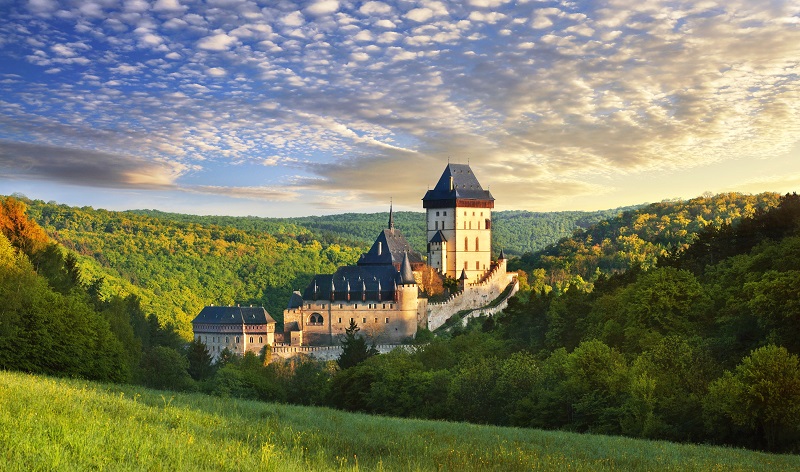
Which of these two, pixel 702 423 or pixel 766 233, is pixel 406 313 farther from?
pixel 702 423

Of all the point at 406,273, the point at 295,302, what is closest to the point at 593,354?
the point at 406,273

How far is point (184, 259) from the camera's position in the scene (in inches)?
5167

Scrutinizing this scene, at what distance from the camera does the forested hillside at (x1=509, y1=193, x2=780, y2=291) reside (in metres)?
103

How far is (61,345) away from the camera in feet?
112

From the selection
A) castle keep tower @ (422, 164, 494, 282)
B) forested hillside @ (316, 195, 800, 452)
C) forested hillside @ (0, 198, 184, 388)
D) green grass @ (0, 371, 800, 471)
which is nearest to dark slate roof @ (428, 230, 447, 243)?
castle keep tower @ (422, 164, 494, 282)

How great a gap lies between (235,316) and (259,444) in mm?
64403

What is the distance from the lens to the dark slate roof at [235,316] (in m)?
74.6

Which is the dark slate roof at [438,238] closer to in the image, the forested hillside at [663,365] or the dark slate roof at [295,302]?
the dark slate roof at [295,302]

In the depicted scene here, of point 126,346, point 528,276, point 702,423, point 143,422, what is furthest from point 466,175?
point 143,422

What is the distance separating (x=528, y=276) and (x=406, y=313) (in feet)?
113

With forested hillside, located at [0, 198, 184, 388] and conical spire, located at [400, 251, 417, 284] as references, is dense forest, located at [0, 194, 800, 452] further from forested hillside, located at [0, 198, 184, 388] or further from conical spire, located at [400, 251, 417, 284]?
conical spire, located at [400, 251, 417, 284]

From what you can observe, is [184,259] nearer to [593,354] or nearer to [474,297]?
[474,297]

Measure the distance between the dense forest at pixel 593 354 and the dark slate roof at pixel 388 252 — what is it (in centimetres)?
2578

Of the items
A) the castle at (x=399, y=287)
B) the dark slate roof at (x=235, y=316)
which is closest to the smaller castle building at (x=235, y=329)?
the dark slate roof at (x=235, y=316)
